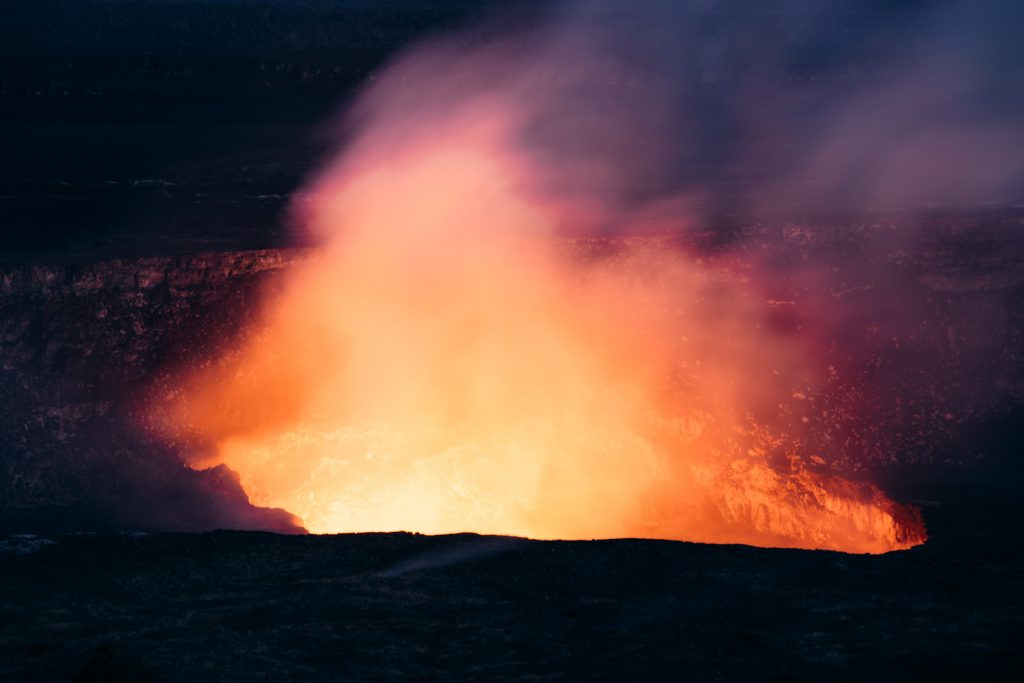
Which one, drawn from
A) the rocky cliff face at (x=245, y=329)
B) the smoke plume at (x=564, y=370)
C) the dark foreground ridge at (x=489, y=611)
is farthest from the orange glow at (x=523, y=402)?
the dark foreground ridge at (x=489, y=611)

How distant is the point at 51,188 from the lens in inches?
623

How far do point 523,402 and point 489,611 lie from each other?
4.73 meters

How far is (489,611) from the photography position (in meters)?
6.71

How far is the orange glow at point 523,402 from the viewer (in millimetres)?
10578

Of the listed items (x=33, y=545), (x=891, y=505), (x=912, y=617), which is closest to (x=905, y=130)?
(x=891, y=505)

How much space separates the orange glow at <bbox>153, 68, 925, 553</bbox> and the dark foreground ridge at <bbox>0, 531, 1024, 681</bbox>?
263 cm

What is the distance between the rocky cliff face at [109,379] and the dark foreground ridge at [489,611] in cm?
182

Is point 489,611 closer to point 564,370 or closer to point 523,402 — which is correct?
point 523,402

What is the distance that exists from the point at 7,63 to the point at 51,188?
1033 centimetres

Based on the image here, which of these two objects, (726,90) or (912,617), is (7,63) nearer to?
(726,90)

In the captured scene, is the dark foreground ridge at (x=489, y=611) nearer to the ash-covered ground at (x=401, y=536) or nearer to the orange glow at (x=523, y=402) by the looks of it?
the ash-covered ground at (x=401, y=536)

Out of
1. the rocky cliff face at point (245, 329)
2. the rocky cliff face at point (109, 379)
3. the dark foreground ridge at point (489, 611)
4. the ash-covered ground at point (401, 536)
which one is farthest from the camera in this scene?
the rocky cliff face at point (245, 329)

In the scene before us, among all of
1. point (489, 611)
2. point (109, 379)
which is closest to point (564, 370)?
point (109, 379)

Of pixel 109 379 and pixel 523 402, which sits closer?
pixel 109 379
